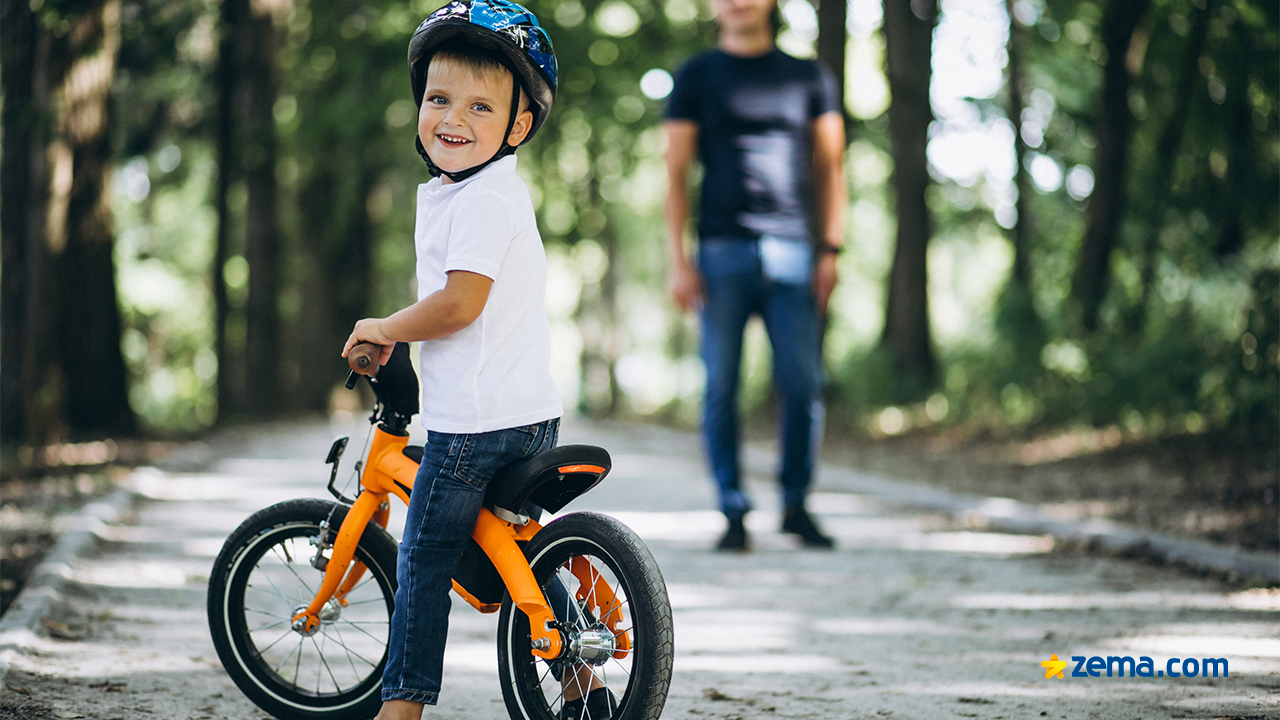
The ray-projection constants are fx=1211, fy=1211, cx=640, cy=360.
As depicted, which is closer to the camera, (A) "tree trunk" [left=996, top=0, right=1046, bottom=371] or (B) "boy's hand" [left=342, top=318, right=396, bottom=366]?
(B) "boy's hand" [left=342, top=318, right=396, bottom=366]

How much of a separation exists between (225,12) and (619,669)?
13609 millimetres

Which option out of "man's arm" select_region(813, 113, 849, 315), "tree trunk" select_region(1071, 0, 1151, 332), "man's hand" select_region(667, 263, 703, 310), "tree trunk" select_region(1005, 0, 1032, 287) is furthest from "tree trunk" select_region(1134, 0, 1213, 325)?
"man's hand" select_region(667, 263, 703, 310)

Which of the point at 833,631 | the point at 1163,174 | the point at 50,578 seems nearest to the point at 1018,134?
the point at 1163,174

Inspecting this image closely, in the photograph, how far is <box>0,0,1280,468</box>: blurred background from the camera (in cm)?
1005

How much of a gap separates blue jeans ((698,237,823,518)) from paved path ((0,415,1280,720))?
1.58 ft

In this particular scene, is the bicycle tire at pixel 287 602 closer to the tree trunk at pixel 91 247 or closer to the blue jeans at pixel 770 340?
the blue jeans at pixel 770 340

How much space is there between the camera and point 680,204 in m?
5.88

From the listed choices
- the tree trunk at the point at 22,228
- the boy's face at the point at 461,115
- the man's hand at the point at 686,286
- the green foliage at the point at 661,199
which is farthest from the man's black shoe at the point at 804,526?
the tree trunk at the point at 22,228

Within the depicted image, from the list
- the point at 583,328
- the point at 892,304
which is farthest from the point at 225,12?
the point at 583,328

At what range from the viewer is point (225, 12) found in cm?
1464

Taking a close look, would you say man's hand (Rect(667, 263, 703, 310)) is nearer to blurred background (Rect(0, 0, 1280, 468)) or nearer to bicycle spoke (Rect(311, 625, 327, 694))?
bicycle spoke (Rect(311, 625, 327, 694))

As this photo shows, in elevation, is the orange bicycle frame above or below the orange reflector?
below

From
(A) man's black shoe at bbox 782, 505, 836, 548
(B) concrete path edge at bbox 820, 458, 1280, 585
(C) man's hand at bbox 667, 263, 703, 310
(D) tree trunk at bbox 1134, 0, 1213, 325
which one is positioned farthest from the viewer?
(D) tree trunk at bbox 1134, 0, 1213, 325

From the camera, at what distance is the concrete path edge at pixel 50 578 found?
372cm
